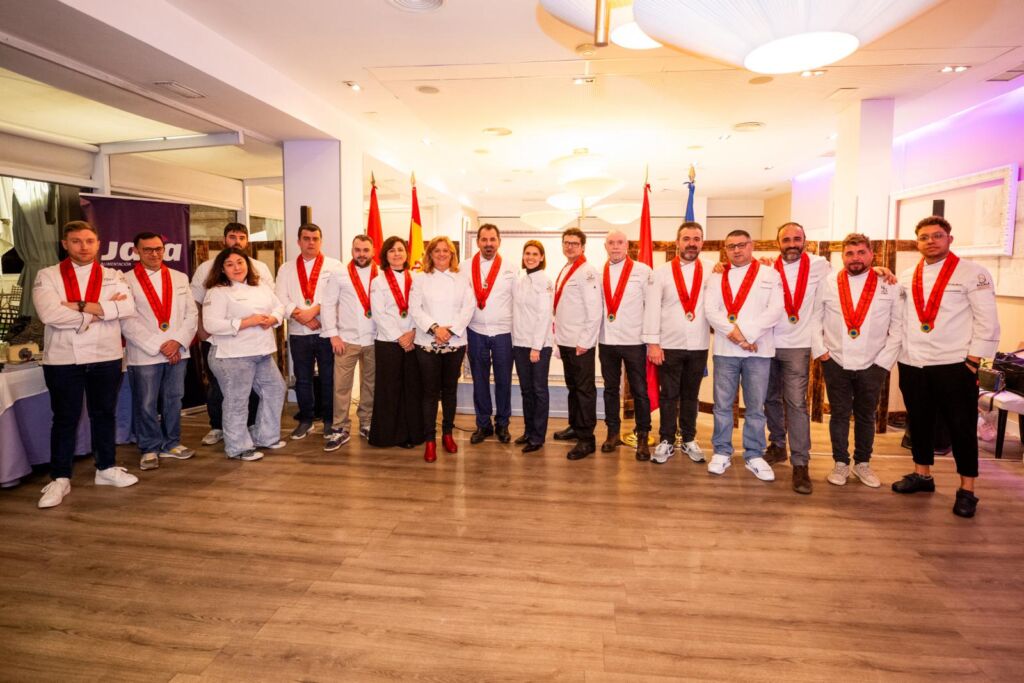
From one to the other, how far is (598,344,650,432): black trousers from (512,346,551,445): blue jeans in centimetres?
47

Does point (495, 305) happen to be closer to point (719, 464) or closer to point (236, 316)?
point (236, 316)

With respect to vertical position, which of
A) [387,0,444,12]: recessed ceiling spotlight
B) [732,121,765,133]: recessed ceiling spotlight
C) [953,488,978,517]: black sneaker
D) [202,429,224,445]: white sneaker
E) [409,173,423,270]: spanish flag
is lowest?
[953,488,978,517]: black sneaker

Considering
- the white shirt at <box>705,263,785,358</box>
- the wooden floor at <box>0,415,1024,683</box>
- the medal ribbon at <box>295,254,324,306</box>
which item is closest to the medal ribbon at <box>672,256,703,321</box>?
the white shirt at <box>705,263,785,358</box>

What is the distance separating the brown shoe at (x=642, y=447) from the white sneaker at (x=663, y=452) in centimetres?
5

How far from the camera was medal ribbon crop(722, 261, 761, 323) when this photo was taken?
12.7 ft

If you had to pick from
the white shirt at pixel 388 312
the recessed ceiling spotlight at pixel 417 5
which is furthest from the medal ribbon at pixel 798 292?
the recessed ceiling spotlight at pixel 417 5

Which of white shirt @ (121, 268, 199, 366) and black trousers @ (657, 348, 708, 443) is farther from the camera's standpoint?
black trousers @ (657, 348, 708, 443)

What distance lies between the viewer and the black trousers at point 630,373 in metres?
4.36

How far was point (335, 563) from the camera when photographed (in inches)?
110

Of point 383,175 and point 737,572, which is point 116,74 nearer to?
point 383,175

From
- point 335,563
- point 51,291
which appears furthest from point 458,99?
point 335,563

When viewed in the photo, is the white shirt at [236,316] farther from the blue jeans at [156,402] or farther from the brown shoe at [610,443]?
the brown shoe at [610,443]

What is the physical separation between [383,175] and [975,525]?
7480mm

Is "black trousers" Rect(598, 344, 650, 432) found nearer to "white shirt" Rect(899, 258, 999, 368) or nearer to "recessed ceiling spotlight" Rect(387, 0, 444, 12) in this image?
"white shirt" Rect(899, 258, 999, 368)
